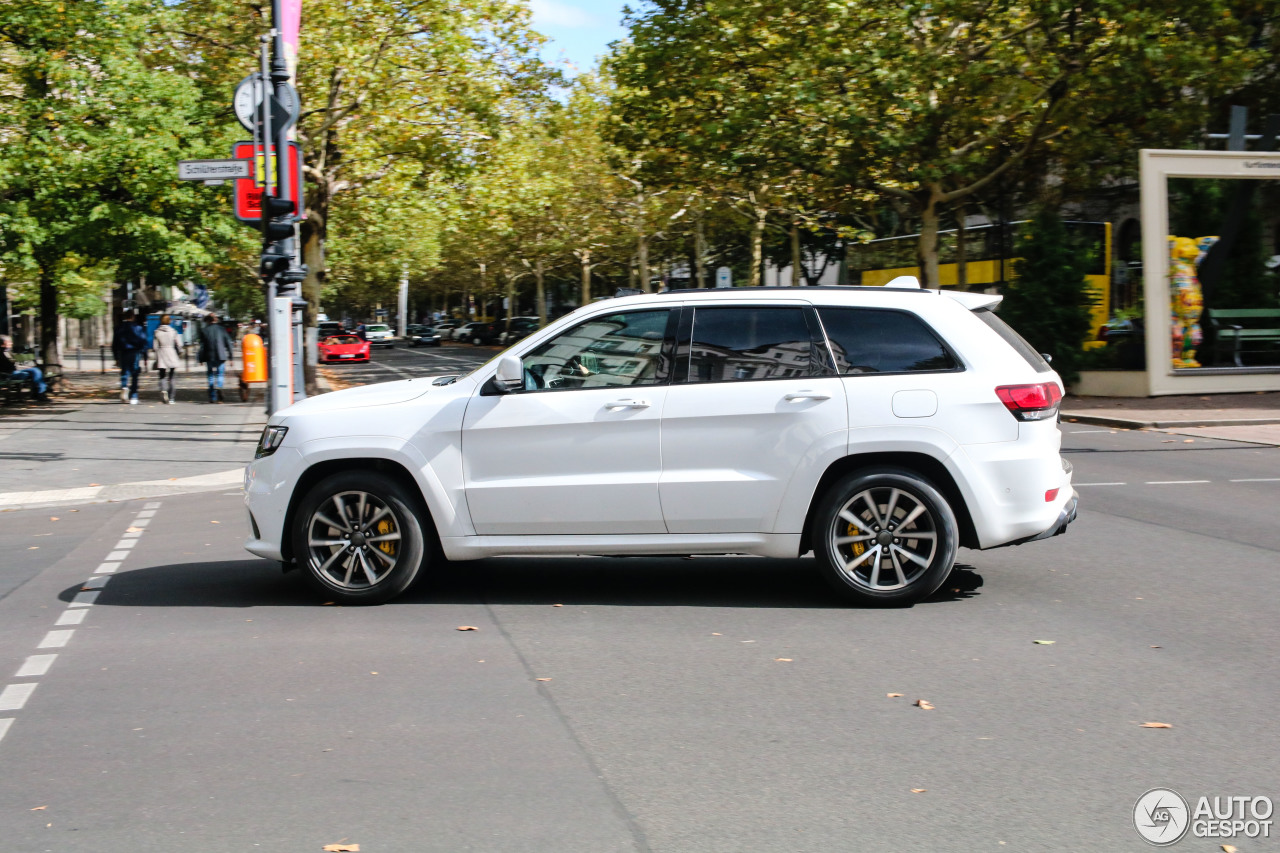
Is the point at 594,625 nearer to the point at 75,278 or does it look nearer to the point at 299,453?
the point at 299,453

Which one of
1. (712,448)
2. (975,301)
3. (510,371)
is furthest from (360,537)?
(975,301)

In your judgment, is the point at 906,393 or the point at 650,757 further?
the point at 906,393

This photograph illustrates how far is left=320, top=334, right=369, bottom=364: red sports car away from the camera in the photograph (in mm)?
57188

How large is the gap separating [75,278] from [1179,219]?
1319 inches

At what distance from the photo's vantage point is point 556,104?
1208 inches

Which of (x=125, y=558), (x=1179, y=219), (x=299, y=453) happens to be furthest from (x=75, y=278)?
(x=299, y=453)

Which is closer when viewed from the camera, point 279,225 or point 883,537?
point 883,537

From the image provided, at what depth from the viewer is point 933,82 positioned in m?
25.7

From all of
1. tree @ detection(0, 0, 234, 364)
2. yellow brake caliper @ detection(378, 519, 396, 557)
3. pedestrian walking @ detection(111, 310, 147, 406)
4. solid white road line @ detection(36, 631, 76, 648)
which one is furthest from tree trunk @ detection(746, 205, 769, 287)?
solid white road line @ detection(36, 631, 76, 648)

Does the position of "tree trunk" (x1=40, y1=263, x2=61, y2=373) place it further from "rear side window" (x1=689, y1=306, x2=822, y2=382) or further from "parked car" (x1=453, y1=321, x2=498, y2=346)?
"parked car" (x1=453, y1=321, x2=498, y2=346)

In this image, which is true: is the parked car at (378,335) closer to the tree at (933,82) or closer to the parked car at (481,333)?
the parked car at (481,333)

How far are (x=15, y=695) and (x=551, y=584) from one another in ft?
10.6

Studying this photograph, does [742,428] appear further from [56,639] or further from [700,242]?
[700,242]

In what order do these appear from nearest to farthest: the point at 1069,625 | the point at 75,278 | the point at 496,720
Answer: the point at 496,720 → the point at 1069,625 → the point at 75,278
